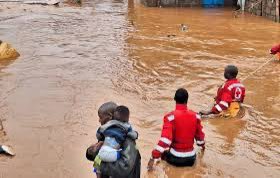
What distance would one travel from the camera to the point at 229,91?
8.00 metres

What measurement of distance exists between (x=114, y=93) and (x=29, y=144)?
3171 mm

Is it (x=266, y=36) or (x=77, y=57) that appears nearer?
(x=77, y=57)

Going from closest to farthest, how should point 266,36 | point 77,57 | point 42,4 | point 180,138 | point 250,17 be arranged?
point 180,138 < point 77,57 < point 266,36 < point 250,17 < point 42,4

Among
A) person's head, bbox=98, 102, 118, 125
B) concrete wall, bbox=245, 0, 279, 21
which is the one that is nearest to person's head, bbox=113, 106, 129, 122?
person's head, bbox=98, 102, 118, 125

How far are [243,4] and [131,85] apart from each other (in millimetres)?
16284

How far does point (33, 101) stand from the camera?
938 cm

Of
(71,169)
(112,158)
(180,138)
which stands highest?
(112,158)

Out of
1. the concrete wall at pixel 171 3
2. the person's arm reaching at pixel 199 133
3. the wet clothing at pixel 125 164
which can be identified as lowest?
the person's arm reaching at pixel 199 133

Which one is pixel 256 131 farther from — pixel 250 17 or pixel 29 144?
pixel 250 17

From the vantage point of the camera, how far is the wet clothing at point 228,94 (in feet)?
26.2

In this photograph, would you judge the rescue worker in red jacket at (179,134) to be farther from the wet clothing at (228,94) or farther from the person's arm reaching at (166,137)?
the wet clothing at (228,94)

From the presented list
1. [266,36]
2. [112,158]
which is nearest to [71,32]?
[266,36]

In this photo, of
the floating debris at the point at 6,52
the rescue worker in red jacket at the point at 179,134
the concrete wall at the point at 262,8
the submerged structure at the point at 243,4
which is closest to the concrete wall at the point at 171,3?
the submerged structure at the point at 243,4

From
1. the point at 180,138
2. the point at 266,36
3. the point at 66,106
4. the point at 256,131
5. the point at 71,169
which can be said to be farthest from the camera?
the point at 266,36
